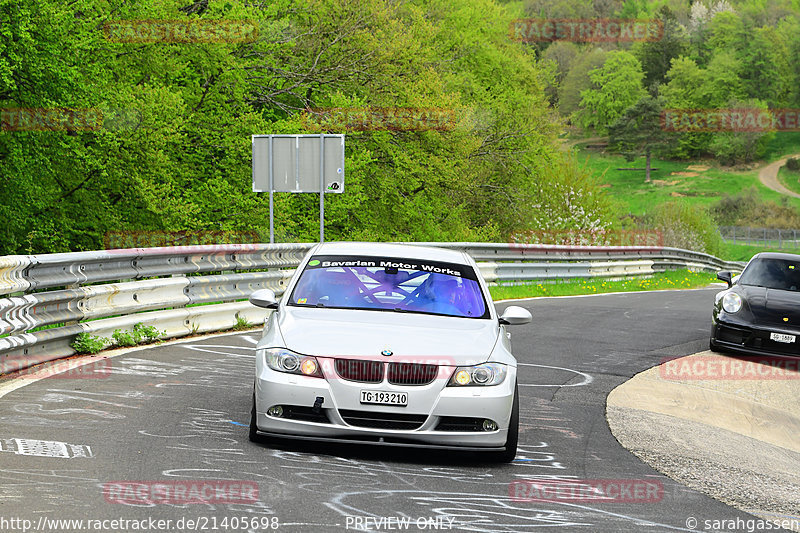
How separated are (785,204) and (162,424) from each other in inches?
5380

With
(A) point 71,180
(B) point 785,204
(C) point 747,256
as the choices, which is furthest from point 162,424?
(B) point 785,204

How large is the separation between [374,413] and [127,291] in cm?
559

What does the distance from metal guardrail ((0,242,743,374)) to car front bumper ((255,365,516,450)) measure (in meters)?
3.30

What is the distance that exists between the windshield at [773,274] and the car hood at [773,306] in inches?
14.7

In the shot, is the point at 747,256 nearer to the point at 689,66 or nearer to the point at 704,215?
the point at 704,215

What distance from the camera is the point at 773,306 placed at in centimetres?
1402

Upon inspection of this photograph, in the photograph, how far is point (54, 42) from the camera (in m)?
24.1

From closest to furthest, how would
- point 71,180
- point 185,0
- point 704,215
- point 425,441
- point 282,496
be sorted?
point 282,496
point 425,441
point 71,180
point 185,0
point 704,215
